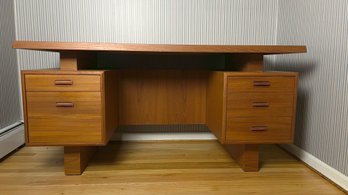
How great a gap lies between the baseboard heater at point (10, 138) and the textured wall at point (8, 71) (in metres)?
0.04

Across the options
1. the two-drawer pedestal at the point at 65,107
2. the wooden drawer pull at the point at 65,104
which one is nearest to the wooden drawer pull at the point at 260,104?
the two-drawer pedestal at the point at 65,107

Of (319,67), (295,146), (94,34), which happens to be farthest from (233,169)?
(94,34)

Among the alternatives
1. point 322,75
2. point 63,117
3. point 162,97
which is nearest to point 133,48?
point 63,117

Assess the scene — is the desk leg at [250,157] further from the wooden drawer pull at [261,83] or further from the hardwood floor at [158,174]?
the wooden drawer pull at [261,83]

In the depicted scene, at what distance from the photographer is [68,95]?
1133 millimetres

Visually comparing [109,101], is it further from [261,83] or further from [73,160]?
[261,83]

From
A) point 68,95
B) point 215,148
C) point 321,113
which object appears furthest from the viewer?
point 215,148

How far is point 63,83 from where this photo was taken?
1126 millimetres

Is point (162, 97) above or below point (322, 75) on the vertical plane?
below

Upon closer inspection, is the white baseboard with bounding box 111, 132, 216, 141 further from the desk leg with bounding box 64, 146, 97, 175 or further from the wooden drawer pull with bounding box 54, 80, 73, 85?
the wooden drawer pull with bounding box 54, 80, 73, 85

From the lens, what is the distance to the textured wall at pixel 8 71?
5.08 ft

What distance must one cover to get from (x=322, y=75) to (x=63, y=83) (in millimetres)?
1313

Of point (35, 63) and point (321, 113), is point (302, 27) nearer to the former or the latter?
point (321, 113)

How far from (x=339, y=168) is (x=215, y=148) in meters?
0.73
